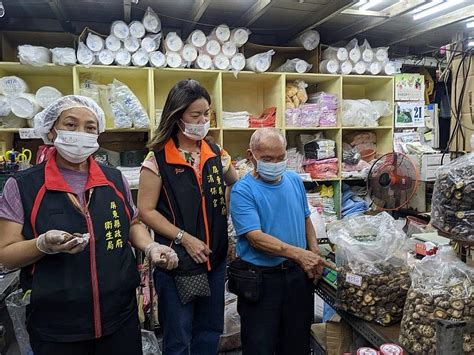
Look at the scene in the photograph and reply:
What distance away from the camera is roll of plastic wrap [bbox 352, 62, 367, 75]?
3477 mm

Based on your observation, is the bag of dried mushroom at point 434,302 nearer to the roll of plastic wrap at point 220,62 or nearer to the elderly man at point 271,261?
the elderly man at point 271,261

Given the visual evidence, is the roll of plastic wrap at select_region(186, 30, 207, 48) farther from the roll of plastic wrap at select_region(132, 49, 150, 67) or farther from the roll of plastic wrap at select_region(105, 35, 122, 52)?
the roll of plastic wrap at select_region(105, 35, 122, 52)

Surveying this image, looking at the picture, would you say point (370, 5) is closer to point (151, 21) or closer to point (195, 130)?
point (151, 21)

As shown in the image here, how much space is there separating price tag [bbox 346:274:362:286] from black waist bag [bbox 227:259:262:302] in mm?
374

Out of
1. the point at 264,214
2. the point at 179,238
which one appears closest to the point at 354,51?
the point at 264,214

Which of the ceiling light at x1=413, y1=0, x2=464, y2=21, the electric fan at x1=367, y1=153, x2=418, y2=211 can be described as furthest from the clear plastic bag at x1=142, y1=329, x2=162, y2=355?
the ceiling light at x1=413, y1=0, x2=464, y2=21

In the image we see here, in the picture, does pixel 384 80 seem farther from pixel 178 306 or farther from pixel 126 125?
pixel 178 306

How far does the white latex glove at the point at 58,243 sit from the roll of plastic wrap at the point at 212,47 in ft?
7.46

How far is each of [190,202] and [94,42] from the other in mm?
1843

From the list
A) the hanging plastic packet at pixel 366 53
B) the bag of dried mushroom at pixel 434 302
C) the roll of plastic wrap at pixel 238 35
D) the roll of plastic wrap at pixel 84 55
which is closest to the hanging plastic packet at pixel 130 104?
the roll of plastic wrap at pixel 84 55

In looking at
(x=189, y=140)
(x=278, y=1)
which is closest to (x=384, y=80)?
(x=278, y=1)

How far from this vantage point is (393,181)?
2.94m

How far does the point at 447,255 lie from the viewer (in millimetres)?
1287

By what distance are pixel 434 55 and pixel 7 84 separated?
13.8 feet
